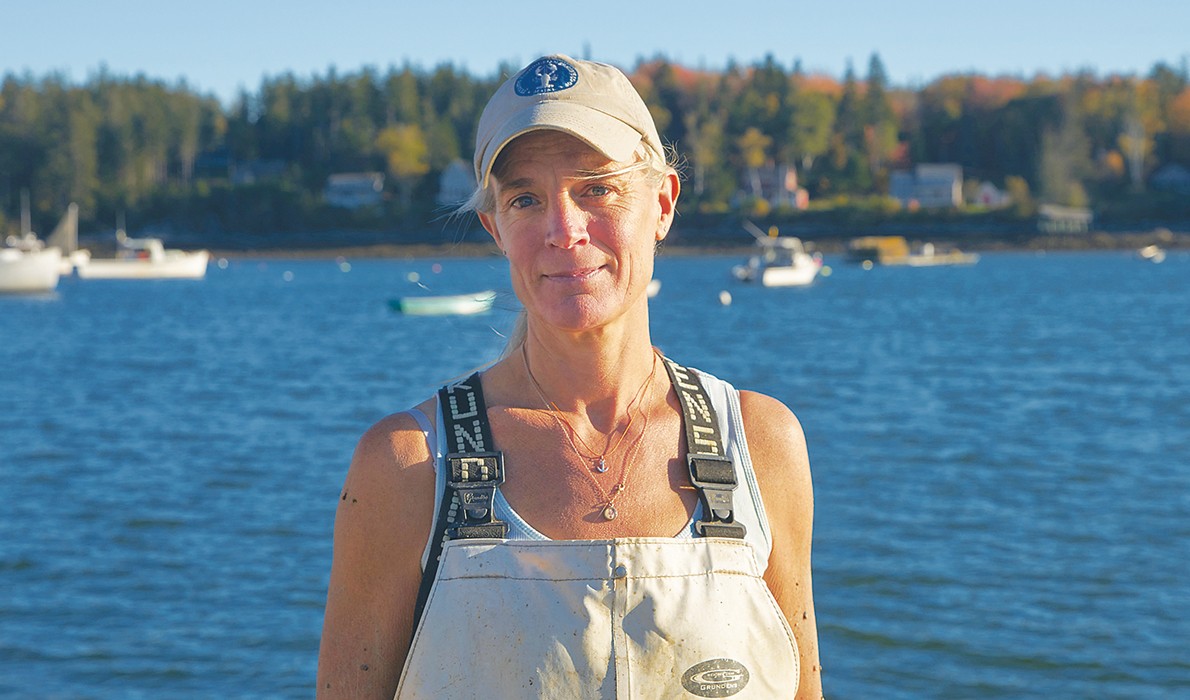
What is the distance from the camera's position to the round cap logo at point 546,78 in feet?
7.75

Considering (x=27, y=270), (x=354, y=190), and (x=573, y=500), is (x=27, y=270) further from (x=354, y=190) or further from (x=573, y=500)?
(x=354, y=190)

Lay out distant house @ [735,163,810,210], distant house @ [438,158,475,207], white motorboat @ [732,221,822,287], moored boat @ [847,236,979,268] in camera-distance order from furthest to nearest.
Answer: distant house @ [735,163,810,210]
distant house @ [438,158,475,207]
moored boat @ [847,236,979,268]
white motorboat @ [732,221,822,287]

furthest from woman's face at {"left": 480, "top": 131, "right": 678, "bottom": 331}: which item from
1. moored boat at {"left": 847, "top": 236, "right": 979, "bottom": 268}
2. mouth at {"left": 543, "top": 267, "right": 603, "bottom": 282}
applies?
moored boat at {"left": 847, "top": 236, "right": 979, "bottom": 268}

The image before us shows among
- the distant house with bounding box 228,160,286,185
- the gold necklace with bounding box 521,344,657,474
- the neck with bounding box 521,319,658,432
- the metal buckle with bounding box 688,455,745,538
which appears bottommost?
the metal buckle with bounding box 688,455,745,538

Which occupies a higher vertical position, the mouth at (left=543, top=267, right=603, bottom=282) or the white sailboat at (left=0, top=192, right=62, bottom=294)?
the mouth at (left=543, top=267, right=603, bottom=282)

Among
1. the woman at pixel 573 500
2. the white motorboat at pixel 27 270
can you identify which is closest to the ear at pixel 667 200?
the woman at pixel 573 500

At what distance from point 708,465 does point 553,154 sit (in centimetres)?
64

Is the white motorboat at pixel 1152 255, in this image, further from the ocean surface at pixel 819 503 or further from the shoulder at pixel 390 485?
the shoulder at pixel 390 485

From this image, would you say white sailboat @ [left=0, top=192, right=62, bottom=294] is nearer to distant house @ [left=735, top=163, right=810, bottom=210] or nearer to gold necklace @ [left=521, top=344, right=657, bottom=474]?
gold necklace @ [left=521, top=344, right=657, bottom=474]

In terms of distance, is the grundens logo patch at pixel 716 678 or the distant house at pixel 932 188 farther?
the distant house at pixel 932 188

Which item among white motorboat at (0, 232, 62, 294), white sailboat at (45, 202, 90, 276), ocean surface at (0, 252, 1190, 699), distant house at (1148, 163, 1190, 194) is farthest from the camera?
distant house at (1148, 163, 1190, 194)

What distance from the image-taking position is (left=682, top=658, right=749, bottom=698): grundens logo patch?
2.39 m

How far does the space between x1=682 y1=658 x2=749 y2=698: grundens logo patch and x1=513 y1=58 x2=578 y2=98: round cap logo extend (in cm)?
106

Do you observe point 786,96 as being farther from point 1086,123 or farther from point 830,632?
point 830,632
